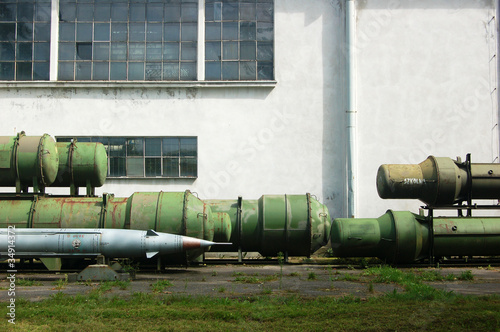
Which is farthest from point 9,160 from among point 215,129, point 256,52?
point 256,52

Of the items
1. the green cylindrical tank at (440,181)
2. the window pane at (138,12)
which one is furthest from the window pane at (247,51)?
the green cylindrical tank at (440,181)

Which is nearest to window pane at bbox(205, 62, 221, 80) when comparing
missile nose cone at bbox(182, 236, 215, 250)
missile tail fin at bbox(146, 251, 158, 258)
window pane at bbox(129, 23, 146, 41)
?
window pane at bbox(129, 23, 146, 41)

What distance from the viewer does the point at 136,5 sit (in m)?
21.7

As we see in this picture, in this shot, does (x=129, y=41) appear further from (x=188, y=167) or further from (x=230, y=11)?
(x=188, y=167)

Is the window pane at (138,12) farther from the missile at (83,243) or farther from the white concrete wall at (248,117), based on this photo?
the missile at (83,243)

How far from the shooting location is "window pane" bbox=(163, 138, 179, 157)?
21.2 m

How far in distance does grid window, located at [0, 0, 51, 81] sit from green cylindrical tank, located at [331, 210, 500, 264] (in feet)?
44.1

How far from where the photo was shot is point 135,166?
2116 cm

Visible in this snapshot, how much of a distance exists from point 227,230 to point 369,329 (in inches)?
322

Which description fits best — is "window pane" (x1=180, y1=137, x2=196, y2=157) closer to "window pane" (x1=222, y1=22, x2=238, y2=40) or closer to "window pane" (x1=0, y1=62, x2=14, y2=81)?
"window pane" (x1=222, y1=22, x2=238, y2=40)

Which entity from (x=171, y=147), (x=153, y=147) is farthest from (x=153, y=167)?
(x=171, y=147)

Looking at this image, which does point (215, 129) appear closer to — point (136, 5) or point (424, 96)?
point (136, 5)

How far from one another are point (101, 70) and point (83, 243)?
32.7 ft

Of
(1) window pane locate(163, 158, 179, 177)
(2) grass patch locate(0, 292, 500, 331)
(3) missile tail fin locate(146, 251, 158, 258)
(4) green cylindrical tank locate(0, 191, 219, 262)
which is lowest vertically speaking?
(2) grass patch locate(0, 292, 500, 331)
